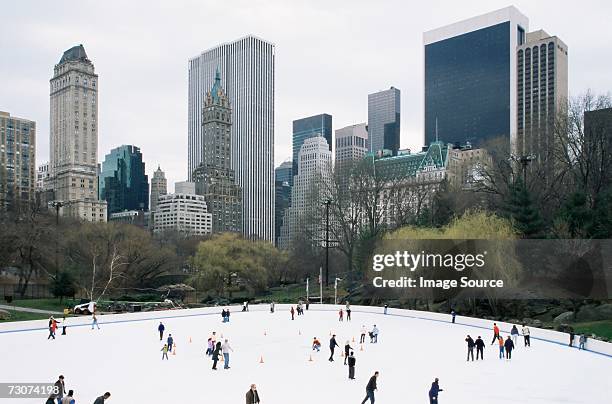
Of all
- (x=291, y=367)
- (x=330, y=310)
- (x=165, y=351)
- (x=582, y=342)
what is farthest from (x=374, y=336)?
(x=330, y=310)

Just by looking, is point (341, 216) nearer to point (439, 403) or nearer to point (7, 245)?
point (7, 245)

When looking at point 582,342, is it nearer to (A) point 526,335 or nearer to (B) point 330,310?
(A) point 526,335

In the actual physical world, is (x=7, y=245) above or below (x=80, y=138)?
below

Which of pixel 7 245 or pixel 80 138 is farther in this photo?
pixel 80 138

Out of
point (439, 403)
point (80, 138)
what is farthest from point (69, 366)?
point (80, 138)

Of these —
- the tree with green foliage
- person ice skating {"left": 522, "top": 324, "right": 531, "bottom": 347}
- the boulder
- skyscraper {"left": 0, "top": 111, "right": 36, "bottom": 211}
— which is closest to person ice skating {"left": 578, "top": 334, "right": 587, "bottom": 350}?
person ice skating {"left": 522, "top": 324, "right": 531, "bottom": 347}

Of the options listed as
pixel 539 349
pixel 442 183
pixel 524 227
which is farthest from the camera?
pixel 442 183
